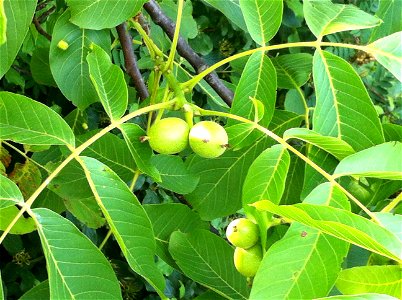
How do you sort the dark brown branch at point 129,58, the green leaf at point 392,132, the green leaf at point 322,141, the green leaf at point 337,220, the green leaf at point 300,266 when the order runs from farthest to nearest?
the dark brown branch at point 129,58 < the green leaf at point 392,132 < the green leaf at point 322,141 < the green leaf at point 300,266 < the green leaf at point 337,220

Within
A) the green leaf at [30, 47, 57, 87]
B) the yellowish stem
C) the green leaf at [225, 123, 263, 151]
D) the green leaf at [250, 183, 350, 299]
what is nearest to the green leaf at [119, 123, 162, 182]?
the yellowish stem

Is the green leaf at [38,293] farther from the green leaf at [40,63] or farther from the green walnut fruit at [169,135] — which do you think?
the green leaf at [40,63]

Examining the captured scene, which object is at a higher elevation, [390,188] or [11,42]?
[11,42]

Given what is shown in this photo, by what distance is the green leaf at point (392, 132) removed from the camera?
2.96 ft

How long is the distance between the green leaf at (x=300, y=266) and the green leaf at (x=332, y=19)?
0.26 m

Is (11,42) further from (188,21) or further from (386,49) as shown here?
(188,21)

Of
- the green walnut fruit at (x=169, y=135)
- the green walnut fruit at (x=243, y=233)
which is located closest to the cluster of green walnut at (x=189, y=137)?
the green walnut fruit at (x=169, y=135)

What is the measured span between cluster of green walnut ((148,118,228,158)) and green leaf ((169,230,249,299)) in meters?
0.20

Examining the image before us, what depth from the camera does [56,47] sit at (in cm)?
102

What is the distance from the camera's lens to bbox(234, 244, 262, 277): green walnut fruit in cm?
84

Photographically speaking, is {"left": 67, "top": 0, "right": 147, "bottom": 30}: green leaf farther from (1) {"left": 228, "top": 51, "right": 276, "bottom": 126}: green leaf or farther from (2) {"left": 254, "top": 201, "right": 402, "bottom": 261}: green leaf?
(2) {"left": 254, "top": 201, "right": 402, "bottom": 261}: green leaf

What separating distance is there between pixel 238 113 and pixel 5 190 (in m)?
0.35

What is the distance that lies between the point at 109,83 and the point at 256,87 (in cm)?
21

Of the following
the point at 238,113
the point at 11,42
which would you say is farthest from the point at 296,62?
the point at 11,42
